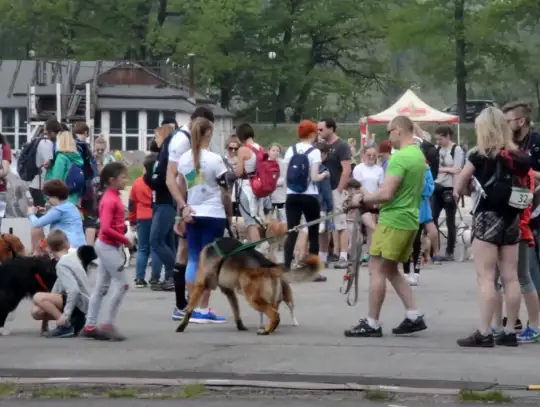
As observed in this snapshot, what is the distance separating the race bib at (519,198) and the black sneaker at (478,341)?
1.06m

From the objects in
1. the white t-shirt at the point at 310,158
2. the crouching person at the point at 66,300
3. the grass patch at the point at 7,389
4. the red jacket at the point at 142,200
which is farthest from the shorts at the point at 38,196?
the grass patch at the point at 7,389

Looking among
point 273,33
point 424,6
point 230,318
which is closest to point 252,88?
point 273,33

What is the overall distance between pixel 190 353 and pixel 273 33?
7412 centimetres

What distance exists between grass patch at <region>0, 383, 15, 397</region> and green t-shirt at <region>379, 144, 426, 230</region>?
351 cm

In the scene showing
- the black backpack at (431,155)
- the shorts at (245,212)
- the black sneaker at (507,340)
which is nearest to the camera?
the black sneaker at (507,340)

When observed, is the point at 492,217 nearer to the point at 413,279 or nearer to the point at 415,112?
the point at 413,279

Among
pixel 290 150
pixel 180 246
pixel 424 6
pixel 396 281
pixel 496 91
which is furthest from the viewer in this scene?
pixel 496 91

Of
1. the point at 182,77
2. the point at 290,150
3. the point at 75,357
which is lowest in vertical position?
the point at 75,357

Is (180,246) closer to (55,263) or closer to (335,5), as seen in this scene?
(55,263)

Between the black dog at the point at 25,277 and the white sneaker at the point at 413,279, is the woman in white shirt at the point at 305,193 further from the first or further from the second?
the black dog at the point at 25,277

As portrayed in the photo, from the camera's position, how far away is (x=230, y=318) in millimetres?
12750

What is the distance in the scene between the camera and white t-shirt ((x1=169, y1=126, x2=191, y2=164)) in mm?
12219

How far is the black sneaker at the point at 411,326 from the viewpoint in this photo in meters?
11.3

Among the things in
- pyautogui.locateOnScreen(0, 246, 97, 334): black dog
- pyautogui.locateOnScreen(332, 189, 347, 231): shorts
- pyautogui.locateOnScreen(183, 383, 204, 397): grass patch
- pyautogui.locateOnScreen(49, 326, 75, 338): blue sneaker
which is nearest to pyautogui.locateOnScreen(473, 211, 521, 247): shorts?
pyautogui.locateOnScreen(183, 383, 204, 397): grass patch
